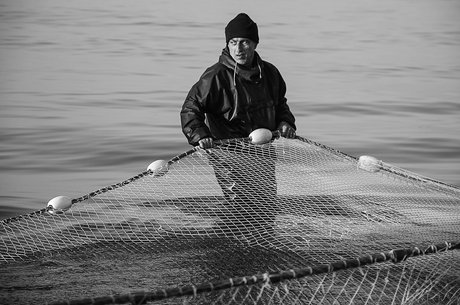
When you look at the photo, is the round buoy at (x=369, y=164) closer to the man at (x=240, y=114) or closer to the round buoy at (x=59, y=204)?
the man at (x=240, y=114)

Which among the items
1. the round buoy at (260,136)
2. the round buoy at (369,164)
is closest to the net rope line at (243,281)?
the round buoy at (369,164)

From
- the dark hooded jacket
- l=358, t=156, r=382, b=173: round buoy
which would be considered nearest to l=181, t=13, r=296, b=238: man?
the dark hooded jacket

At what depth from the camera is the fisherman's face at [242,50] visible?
6.39 m

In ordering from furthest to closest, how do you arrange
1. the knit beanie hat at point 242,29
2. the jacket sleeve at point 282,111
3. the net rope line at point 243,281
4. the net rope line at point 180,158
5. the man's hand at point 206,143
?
the jacket sleeve at point 282,111 → the knit beanie hat at point 242,29 → the man's hand at point 206,143 → the net rope line at point 180,158 → the net rope line at point 243,281

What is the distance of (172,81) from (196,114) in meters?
9.48

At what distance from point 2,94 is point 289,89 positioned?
459 centimetres

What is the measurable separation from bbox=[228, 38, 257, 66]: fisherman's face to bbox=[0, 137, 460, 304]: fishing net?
0.56 m

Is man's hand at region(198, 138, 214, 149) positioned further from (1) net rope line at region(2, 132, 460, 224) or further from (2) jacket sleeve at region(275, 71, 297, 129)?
(2) jacket sleeve at region(275, 71, 297, 129)

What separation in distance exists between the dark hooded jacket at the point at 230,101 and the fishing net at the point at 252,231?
18 cm

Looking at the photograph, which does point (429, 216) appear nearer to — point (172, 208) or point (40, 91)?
point (172, 208)

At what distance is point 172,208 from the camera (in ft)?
23.7

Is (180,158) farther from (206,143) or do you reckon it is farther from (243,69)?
(243,69)

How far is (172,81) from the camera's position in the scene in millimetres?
15781

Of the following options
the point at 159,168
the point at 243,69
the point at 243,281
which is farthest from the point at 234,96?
the point at 243,281
